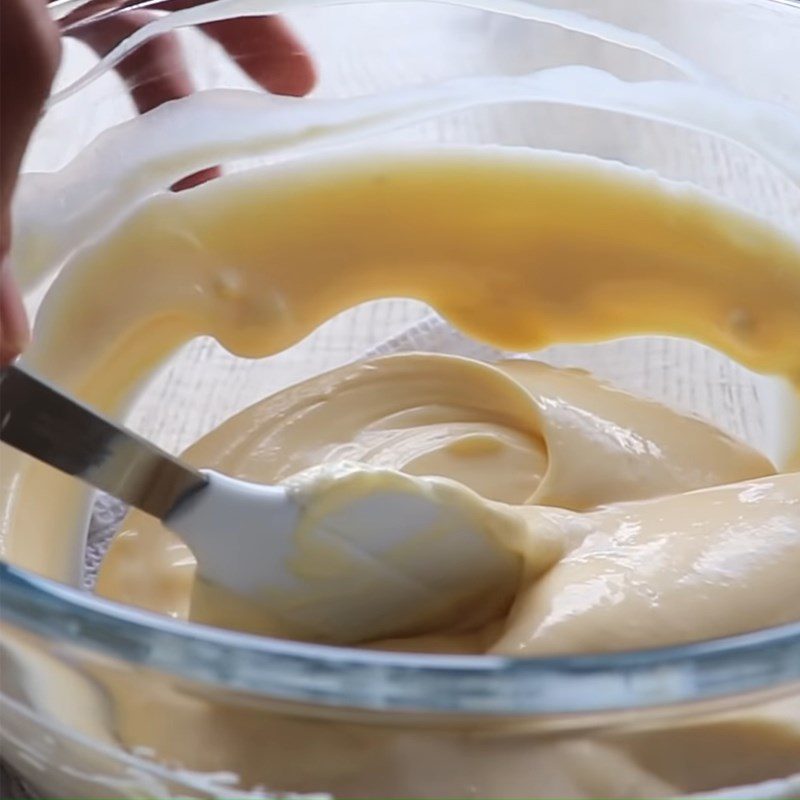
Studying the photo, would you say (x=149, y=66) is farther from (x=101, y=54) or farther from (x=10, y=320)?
(x=10, y=320)

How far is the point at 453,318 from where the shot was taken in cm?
82

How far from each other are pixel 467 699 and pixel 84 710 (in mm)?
149

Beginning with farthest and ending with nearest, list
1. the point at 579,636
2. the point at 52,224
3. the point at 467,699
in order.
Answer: the point at 52,224 → the point at 579,636 → the point at 467,699

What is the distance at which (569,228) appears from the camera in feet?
2.57

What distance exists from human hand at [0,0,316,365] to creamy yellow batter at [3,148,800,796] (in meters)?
0.06

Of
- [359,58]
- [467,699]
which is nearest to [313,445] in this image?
[359,58]

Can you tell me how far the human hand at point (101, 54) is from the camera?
59 cm

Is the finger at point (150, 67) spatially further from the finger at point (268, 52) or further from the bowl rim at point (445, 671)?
the bowl rim at point (445, 671)

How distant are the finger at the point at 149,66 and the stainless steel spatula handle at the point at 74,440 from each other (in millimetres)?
317

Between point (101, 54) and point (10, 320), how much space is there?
0.65 ft

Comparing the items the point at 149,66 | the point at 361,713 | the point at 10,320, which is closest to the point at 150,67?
the point at 149,66

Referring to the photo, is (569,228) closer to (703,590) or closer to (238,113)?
(238,113)

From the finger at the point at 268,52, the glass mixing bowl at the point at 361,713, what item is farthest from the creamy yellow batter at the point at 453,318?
the glass mixing bowl at the point at 361,713

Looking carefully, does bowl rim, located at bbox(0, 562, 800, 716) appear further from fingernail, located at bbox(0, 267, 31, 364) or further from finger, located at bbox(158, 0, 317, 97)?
finger, located at bbox(158, 0, 317, 97)
